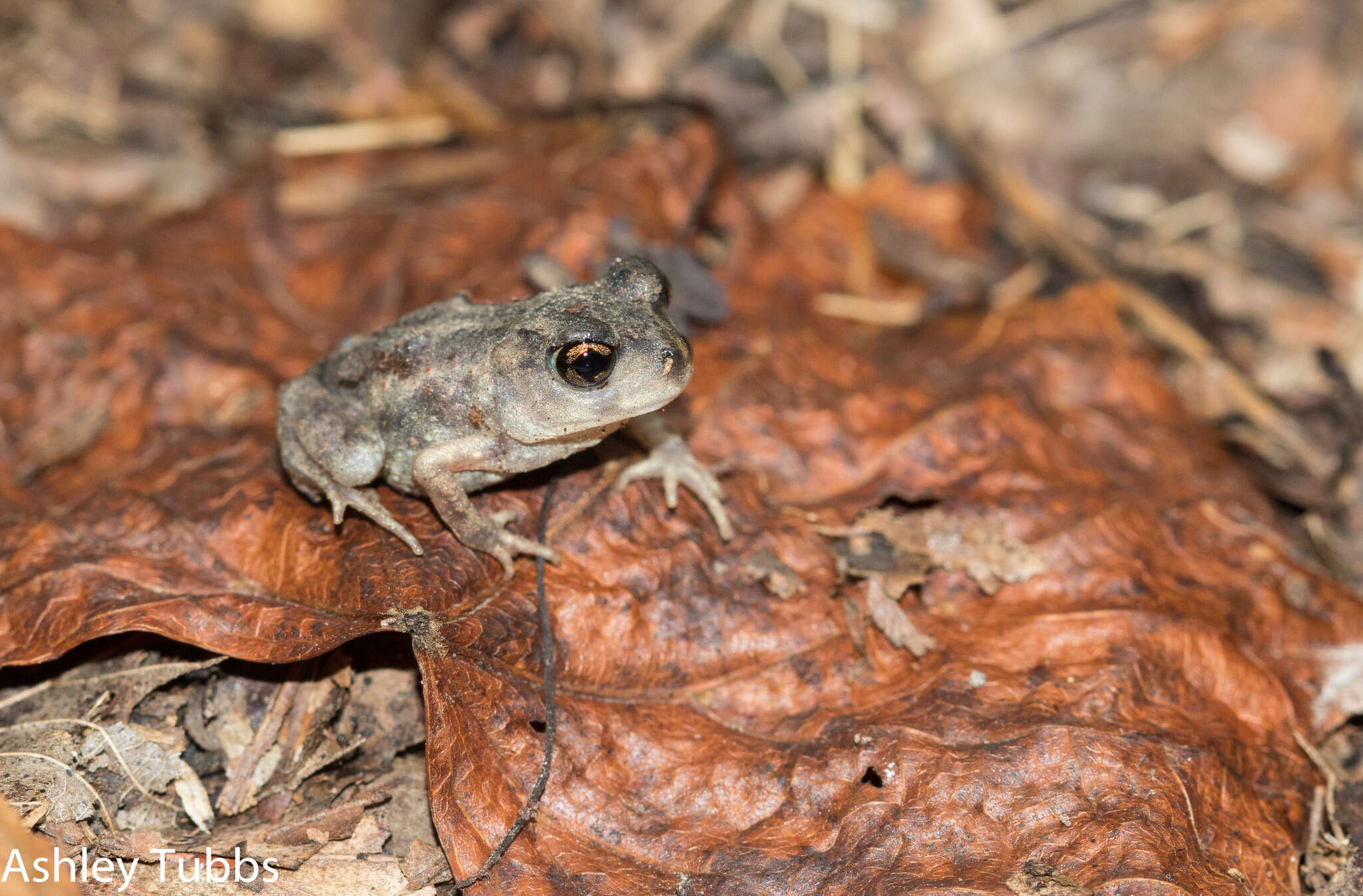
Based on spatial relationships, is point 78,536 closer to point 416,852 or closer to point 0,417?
point 0,417

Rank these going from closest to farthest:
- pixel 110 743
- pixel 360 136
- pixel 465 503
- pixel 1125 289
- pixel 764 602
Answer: pixel 110 743 → pixel 465 503 → pixel 764 602 → pixel 1125 289 → pixel 360 136

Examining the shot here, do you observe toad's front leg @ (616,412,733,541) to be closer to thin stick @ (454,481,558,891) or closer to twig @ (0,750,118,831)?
thin stick @ (454,481,558,891)

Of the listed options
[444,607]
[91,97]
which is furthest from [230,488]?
[91,97]

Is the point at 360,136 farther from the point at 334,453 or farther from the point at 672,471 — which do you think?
the point at 672,471

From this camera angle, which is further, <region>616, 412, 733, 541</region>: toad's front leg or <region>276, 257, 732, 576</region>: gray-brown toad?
<region>616, 412, 733, 541</region>: toad's front leg

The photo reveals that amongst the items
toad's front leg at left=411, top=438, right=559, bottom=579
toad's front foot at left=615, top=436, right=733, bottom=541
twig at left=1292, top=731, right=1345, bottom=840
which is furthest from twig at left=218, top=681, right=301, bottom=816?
twig at left=1292, top=731, right=1345, bottom=840

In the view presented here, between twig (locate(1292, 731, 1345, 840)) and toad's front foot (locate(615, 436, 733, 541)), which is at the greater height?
toad's front foot (locate(615, 436, 733, 541))

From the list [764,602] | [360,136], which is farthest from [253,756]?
[360,136]
